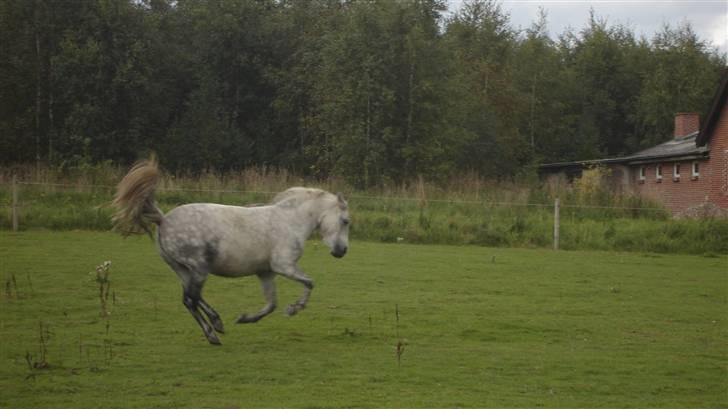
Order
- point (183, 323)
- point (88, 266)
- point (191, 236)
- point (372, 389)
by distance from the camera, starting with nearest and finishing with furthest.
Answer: point (372, 389)
point (191, 236)
point (183, 323)
point (88, 266)

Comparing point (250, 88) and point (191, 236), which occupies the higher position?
point (250, 88)

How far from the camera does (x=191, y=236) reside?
10.1m

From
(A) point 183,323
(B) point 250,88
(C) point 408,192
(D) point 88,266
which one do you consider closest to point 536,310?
(A) point 183,323

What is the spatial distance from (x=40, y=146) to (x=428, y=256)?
1203 inches

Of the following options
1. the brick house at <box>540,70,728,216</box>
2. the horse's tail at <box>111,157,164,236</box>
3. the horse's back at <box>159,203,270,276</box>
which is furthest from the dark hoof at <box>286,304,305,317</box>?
the brick house at <box>540,70,728,216</box>

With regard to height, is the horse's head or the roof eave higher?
the roof eave

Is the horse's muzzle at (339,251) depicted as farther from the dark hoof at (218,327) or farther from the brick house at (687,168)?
the brick house at (687,168)

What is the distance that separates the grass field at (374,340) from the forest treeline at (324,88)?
24.9 m

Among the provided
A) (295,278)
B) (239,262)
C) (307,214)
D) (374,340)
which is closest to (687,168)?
(374,340)

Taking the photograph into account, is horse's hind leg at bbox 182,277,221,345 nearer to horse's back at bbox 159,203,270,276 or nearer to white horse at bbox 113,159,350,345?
white horse at bbox 113,159,350,345

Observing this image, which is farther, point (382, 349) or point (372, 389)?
point (382, 349)

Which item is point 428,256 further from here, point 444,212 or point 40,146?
point 40,146

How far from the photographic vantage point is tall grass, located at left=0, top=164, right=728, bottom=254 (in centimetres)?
2530

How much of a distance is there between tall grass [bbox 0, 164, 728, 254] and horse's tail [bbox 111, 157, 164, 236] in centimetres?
1507
